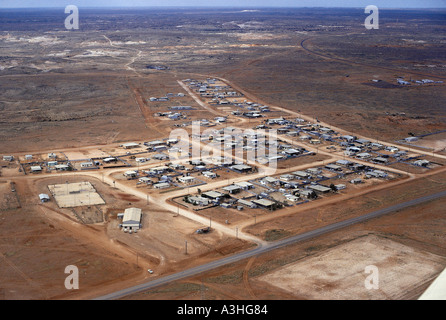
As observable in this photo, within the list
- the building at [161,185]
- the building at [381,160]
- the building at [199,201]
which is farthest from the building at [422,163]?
the building at [161,185]

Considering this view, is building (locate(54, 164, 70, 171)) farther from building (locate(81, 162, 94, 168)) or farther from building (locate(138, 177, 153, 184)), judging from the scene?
building (locate(138, 177, 153, 184))

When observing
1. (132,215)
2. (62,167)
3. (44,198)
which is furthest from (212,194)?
(62,167)

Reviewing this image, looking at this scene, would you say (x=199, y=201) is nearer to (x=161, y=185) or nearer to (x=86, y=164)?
(x=161, y=185)

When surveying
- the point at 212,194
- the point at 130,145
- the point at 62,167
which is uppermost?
the point at 130,145

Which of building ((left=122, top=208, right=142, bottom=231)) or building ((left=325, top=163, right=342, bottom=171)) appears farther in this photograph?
building ((left=325, top=163, right=342, bottom=171))

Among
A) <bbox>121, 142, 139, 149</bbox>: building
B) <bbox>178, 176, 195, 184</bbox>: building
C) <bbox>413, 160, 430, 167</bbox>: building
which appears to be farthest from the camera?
<bbox>121, 142, 139, 149</bbox>: building

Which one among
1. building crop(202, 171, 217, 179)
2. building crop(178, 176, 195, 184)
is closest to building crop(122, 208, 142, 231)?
building crop(178, 176, 195, 184)
